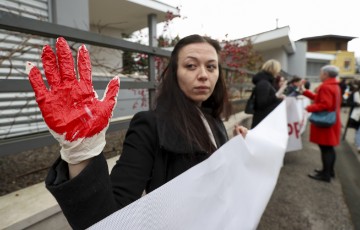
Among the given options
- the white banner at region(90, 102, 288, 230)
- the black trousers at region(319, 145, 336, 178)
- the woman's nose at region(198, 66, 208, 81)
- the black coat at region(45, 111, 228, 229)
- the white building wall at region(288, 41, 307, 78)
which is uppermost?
the white building wall at region(288, 41, 307, 78)

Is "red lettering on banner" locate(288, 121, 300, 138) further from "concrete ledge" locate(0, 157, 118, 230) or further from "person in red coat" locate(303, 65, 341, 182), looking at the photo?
"concrete ledge" locate(0, 157, 118, 230)

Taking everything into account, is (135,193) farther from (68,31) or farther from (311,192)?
(311,192)

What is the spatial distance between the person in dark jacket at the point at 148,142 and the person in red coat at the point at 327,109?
2770 millimetres

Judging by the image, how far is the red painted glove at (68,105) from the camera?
74 cm

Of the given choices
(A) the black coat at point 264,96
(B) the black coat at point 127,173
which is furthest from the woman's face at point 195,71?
(A) the black coat at point 264,96

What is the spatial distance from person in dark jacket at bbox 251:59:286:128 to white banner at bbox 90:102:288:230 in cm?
209

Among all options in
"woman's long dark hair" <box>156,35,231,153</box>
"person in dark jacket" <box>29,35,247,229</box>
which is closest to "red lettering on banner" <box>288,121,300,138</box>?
"person in dark jacket" <box>29,35,247,229</box>

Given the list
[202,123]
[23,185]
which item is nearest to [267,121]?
[202,123]

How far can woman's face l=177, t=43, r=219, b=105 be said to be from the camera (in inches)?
55.9

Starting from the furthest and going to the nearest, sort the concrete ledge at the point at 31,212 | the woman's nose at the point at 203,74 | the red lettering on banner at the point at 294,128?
the red lettering on banner at the point at 294,128 → the woman's nose at the point at 203,74 → the concrete ledge at the point at 31,212

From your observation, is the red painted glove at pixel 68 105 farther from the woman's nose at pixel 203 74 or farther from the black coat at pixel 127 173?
the woman's nose at pixel 203 74

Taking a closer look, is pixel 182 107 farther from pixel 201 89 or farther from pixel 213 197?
pixel 213 197

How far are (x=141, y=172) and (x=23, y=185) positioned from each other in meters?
1.48

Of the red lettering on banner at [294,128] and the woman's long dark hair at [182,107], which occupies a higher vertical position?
the woman's long dark hair at [182,107]
